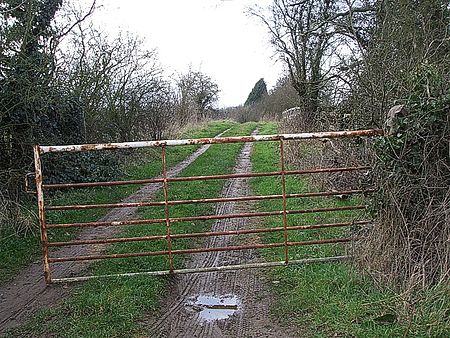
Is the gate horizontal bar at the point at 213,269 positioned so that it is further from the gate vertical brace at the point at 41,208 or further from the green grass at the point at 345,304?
the gate vertical brace at the point at 41,208

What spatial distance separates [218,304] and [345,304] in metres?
1.44

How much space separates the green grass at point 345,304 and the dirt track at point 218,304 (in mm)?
216

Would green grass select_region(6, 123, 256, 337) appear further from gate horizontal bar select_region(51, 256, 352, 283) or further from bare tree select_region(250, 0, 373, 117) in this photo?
bare tree select_region(250, 0, 373, 117)

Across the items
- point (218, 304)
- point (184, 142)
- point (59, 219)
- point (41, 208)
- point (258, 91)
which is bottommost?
point (218, 304)

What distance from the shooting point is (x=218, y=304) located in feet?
18.0

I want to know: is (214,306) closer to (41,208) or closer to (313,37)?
(41,208)

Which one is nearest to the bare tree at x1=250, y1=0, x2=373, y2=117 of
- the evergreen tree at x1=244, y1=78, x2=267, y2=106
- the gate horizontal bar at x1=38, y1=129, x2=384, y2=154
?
the gate horizontal bar at x1=38, y1=129, x2=384, y2=154

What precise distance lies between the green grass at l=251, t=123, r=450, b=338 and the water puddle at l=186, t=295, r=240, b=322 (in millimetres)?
495

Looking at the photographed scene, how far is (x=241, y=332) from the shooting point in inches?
186

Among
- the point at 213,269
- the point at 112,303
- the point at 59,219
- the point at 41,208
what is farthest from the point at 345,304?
the point at 59,219

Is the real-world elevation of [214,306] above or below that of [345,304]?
below

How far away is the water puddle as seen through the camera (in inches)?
203

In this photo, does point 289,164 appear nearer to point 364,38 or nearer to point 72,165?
point 364,38

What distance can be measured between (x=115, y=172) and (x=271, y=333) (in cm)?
1132
